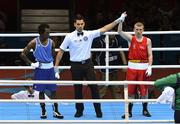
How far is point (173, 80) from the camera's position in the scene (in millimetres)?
6129

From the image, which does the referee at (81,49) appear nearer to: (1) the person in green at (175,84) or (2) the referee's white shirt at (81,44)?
(2) the referee's white shirt at (81,44)

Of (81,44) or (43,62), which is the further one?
(43,62)

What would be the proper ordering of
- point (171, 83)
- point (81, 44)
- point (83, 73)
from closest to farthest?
point (171, 83)
point (81, 44)
point (83, 73)

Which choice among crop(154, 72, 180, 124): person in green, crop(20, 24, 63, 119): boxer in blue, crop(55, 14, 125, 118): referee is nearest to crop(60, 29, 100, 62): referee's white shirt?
crop(55, 14, 125, 118): referee

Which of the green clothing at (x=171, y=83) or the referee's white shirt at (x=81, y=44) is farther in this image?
the referee's white shirt at (x=81, y=44)

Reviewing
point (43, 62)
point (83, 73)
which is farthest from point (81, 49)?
point (43, 62)

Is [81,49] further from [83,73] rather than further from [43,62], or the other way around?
[43,62]

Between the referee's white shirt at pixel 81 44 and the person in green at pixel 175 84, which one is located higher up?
the referee's white shirt at pixel 81 44

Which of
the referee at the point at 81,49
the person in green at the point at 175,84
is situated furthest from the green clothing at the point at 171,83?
the referee at the point at 81,49

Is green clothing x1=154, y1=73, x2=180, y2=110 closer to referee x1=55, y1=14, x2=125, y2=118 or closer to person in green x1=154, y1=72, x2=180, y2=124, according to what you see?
person in green x1=154, y1=72, x2=180, y2=124

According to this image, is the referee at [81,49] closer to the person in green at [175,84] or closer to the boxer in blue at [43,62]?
the boxer in blue at [43,62]

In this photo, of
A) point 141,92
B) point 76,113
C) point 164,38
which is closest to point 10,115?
point 76,113

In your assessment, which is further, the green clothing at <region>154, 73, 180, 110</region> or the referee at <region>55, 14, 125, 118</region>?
the referee at <region>55, 14, 125, 118</region>

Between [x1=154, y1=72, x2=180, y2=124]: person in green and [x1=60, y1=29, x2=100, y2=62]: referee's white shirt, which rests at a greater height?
[x1=60, y1=29, x2=100, y2=62]: referee's white shirt
